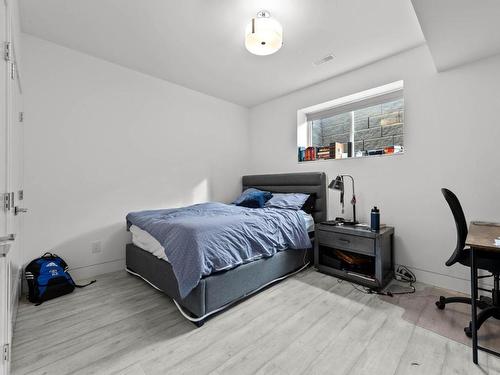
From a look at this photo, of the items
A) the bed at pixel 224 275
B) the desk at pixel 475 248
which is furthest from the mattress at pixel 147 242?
the desk at pixel 475 248

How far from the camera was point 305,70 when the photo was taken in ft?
9.95

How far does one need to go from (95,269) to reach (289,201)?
2539 mm

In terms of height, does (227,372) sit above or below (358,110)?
below

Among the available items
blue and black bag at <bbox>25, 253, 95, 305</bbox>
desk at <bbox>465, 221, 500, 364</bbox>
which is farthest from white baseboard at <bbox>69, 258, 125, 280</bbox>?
desk at <bbox>465, 221, 500, 364</bbox>

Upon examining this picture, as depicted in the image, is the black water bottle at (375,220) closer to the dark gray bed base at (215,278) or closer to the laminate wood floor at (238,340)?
the laminate wood floor at (238,340)

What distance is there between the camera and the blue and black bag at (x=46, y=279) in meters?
2.10

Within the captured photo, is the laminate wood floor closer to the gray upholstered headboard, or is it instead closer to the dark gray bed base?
the dark gray bed base

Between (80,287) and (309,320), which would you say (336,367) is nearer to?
(309,320)

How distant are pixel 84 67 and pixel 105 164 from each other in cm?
114

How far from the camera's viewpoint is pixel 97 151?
275cm

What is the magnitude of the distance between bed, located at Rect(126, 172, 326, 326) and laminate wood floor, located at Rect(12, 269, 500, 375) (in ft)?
0.37

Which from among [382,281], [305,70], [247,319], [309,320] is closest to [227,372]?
[247,319]

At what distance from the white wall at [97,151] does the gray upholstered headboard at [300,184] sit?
108 cm

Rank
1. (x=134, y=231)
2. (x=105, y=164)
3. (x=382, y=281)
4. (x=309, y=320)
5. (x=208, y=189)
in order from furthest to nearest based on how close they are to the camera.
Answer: (x=208, y=189) → (x=105, y=164) → (x=134, y=231) → (x=382, y=281) → (x=309, y=320)
